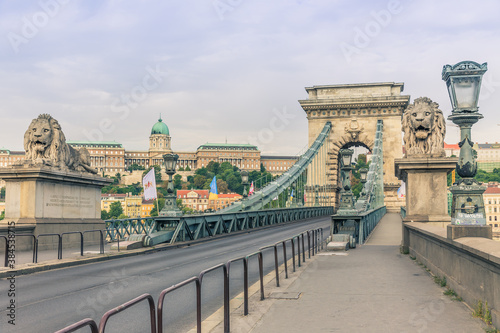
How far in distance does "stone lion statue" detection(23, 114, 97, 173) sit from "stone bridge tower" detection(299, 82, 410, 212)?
44545mm

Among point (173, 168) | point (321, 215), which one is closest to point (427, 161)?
point (173, 168)

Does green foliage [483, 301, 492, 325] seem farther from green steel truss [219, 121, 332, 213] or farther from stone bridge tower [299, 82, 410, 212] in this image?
stone bridge tower [299, 82, 410, 212]

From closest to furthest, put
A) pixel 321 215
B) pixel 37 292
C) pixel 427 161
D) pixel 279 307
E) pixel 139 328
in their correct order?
1. pixel 139 328
2. pixel 279 307
3. pixel 37 292
4. pixel 427 161
5. pixel 321 215

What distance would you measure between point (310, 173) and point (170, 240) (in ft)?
142

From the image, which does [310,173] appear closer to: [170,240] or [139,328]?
[170,240]

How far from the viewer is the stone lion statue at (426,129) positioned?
44.0 feet

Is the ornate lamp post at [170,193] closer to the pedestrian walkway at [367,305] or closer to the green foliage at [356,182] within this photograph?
the pedestrian walkway at [367,305]

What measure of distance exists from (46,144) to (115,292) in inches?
373

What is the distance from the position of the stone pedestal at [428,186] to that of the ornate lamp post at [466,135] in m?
5.10

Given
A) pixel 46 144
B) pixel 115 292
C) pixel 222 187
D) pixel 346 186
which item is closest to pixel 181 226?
pixel 46 144

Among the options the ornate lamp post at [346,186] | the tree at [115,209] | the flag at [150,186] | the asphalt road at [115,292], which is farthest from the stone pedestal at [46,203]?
the tree at [115,209]

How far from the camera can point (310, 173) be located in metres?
62.3

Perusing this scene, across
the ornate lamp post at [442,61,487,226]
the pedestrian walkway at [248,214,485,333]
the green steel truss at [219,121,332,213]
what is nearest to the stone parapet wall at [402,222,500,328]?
the pedestrian walkway at [248,214,485,333]

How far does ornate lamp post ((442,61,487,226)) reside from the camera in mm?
7961
